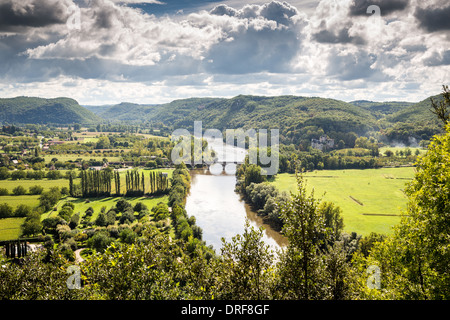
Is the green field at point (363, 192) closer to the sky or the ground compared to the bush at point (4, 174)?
closer to the ground

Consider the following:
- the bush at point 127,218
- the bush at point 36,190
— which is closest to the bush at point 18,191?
the bush at point 36,190

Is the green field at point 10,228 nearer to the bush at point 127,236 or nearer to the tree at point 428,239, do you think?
the bush at point 127,236

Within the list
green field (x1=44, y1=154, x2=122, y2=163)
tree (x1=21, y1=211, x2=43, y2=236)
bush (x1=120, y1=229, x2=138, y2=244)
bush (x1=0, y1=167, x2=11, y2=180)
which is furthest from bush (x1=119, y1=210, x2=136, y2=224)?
green field (x1=44, y1=154, x2=122, y2=163)

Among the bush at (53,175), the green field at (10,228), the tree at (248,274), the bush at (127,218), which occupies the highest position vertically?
the tree at (248,274)

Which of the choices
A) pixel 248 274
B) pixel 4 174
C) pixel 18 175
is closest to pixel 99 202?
pixel 18 175

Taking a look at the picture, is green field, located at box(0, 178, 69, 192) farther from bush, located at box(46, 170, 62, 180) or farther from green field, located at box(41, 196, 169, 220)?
green field, located at box(41, 196, 169, 220)

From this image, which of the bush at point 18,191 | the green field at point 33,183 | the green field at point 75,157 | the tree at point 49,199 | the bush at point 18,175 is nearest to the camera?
the tree at point 49,199
